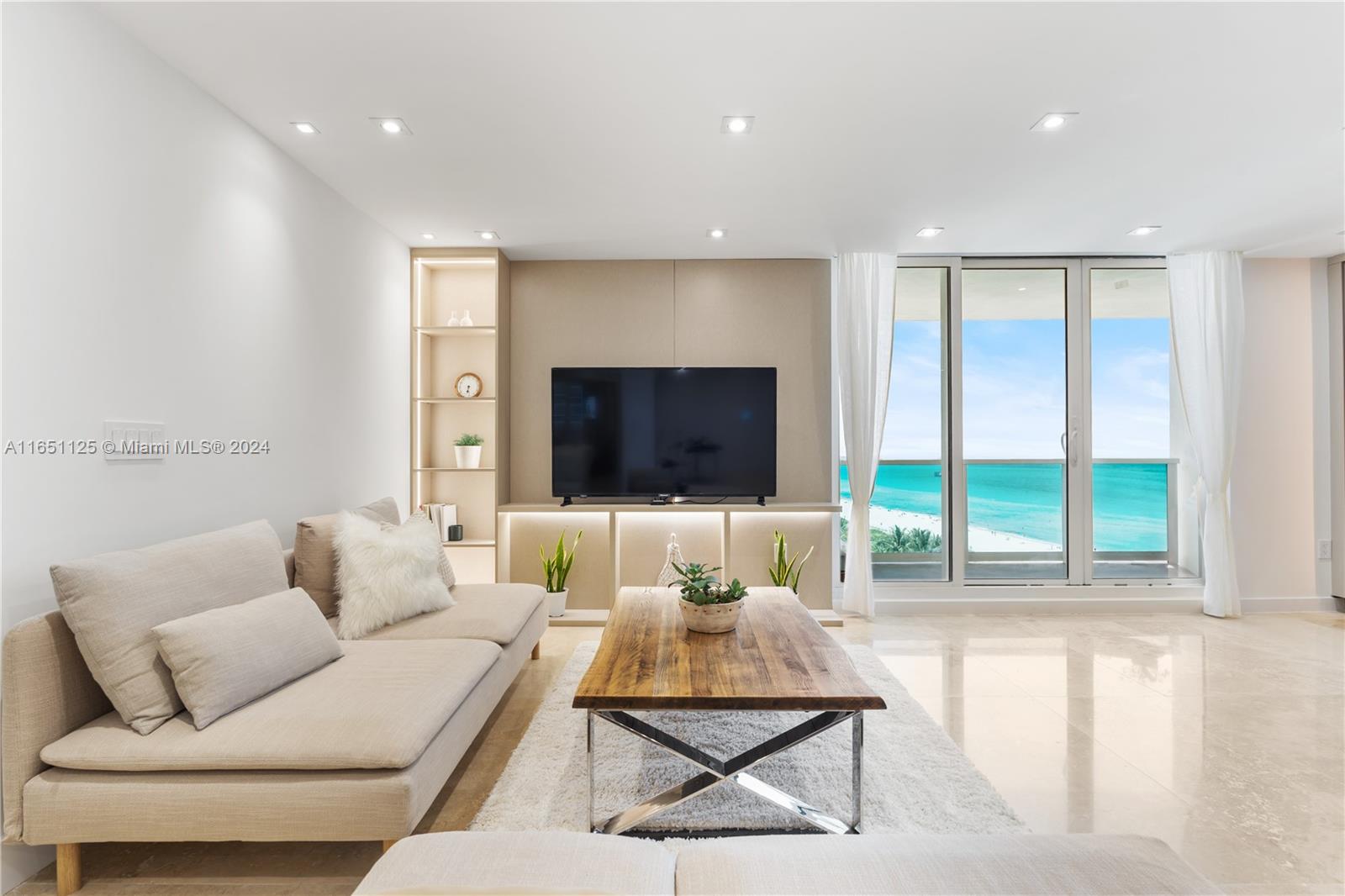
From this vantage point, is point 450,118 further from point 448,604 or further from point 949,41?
point 448,604

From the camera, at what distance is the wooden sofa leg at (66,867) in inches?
69.0

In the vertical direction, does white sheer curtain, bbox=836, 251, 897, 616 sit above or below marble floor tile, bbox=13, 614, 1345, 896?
above

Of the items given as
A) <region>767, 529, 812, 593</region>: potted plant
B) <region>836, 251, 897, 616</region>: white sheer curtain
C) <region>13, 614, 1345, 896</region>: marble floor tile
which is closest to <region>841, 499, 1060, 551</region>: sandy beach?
<region>836, 251, 897, 616</region>: white sheer curtain

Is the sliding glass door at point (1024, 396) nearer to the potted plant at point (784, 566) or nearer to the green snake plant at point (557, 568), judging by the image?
the potted plant at point (784, 566)

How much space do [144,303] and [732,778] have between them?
2.48 m

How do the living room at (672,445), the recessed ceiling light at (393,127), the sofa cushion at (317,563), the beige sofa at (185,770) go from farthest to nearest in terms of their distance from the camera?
the sofa cushion at (317,563) < the recessed ceiling light at (393,127) < the living room at (672,445) < the beige sofa at (185,770)

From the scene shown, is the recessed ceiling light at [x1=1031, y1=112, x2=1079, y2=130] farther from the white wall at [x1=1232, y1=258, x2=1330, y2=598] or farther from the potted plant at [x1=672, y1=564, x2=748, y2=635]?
the white wall at [x1=1232, y1=258, x2=1330, y2=598]

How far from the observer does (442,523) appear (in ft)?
15.0

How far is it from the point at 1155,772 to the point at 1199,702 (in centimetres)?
97

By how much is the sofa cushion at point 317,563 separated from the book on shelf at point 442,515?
1.51 metres

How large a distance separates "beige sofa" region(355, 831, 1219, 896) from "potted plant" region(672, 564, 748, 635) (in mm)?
1324

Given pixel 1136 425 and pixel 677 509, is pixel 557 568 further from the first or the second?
pixel 1136 425

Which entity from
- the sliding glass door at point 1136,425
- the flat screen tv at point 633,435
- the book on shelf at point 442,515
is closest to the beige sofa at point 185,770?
the book on shelf at point 442,515

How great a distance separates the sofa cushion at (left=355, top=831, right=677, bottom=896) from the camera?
110cm
